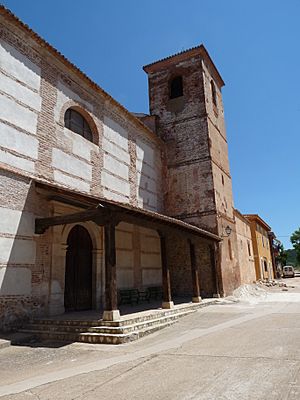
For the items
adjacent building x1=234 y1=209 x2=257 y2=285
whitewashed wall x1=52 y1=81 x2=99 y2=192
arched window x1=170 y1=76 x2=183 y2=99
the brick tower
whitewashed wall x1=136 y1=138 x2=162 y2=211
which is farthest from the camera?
adjacent building x1=234 y1=209 x2=257 y2=285

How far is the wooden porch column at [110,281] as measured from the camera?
6684 mm

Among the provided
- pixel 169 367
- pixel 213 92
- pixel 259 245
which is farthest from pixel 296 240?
pixel 169 367

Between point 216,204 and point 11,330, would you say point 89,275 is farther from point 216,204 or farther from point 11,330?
point 216,204

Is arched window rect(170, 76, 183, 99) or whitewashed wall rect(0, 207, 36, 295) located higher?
arched window rect(170, 76, 183, 99)

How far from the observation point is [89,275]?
9.74 metres

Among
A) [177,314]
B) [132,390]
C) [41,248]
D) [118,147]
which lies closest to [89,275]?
[41,248]

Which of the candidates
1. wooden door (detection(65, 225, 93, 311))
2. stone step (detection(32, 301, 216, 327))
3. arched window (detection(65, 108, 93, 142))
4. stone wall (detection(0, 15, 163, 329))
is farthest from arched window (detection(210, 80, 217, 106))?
stone step (detection(32, 301, 216, 327))

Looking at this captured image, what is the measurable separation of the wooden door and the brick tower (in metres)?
6.26

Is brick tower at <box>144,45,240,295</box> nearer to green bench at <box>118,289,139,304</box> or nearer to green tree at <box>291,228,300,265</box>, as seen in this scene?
green bench at <box>118,289,139,304</box>

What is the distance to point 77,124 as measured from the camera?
416 inches

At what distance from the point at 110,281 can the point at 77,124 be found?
19.0 feet

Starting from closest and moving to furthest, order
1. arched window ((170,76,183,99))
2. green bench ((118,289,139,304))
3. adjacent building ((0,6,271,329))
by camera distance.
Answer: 1. adjacent building ((0,6,271,329))
2. green bench ((118,289,139,304))
3. arched window ((170,76,183,99))

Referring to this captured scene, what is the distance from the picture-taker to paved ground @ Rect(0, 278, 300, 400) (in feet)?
10.9

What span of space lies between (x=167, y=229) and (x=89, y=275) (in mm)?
2717
